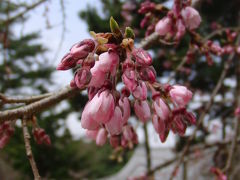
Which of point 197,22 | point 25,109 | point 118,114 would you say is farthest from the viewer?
point 197,22

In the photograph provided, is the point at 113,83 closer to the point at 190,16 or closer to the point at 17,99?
the point at 17,99

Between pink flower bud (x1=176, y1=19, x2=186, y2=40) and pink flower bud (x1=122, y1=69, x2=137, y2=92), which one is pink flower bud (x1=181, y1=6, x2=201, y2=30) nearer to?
pink flower bud (x1=176, y1=19, x2=186, y2=40)

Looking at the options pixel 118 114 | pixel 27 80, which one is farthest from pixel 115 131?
pixel 27 80

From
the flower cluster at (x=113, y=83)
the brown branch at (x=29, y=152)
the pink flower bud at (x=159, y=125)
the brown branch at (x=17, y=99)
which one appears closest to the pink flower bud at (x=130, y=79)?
the flower cluster at (x=113, y=83)

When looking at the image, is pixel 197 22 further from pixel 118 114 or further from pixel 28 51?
pixel 28 51

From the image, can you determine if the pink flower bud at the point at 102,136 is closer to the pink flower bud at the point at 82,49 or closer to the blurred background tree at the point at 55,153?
the pink flower bud at the point at 82,49

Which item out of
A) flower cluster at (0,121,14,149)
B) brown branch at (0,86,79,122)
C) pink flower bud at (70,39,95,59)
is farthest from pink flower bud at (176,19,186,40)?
flower cluster at (0,121,14,149)
